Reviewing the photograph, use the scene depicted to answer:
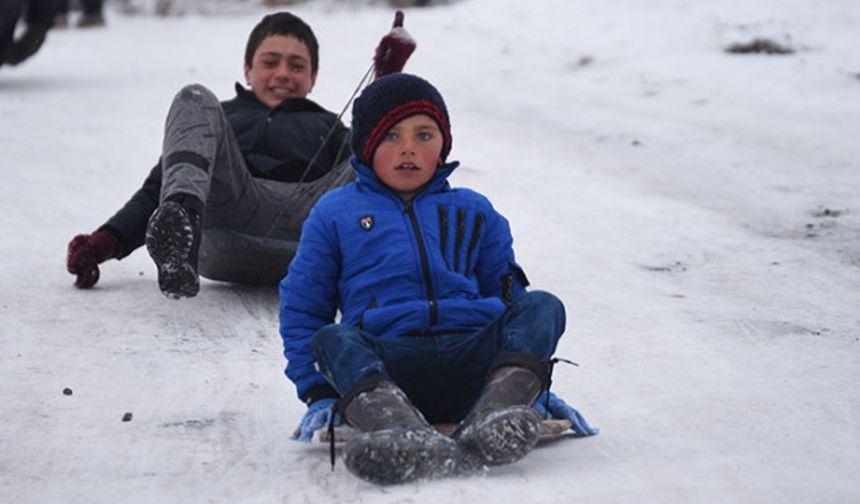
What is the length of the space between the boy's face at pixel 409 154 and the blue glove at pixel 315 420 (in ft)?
1.72

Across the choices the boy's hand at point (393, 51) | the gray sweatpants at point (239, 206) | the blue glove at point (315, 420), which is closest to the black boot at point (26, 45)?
the gray sweatpants at point (239, 206)

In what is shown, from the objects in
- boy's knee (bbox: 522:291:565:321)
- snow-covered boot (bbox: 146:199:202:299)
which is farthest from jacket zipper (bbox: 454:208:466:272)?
snow-covered boot (bbox: 146:199:202:299)

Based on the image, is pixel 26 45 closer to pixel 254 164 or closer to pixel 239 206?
pixel 254 164

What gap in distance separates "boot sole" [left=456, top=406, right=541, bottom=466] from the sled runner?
158 mm

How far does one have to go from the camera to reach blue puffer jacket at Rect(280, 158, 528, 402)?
3234mm

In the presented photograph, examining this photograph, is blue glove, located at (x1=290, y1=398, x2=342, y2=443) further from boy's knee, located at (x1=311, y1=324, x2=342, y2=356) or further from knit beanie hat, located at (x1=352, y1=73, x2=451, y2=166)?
knit beanie hat, located at (x1=352, y1=73, x2=451, y2=166)

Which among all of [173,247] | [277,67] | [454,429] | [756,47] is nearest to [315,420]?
[454,429]

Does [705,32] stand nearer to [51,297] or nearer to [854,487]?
[51,297]

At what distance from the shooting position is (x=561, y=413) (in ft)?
10.6

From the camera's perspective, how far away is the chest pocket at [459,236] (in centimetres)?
333

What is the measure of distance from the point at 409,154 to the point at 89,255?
1.84m

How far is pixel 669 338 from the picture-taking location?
4242 millimetres

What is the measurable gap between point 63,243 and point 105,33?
12989 mm

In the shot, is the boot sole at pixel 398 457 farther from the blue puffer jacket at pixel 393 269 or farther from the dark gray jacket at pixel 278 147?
the dark gray jacket at pixel 278 147
